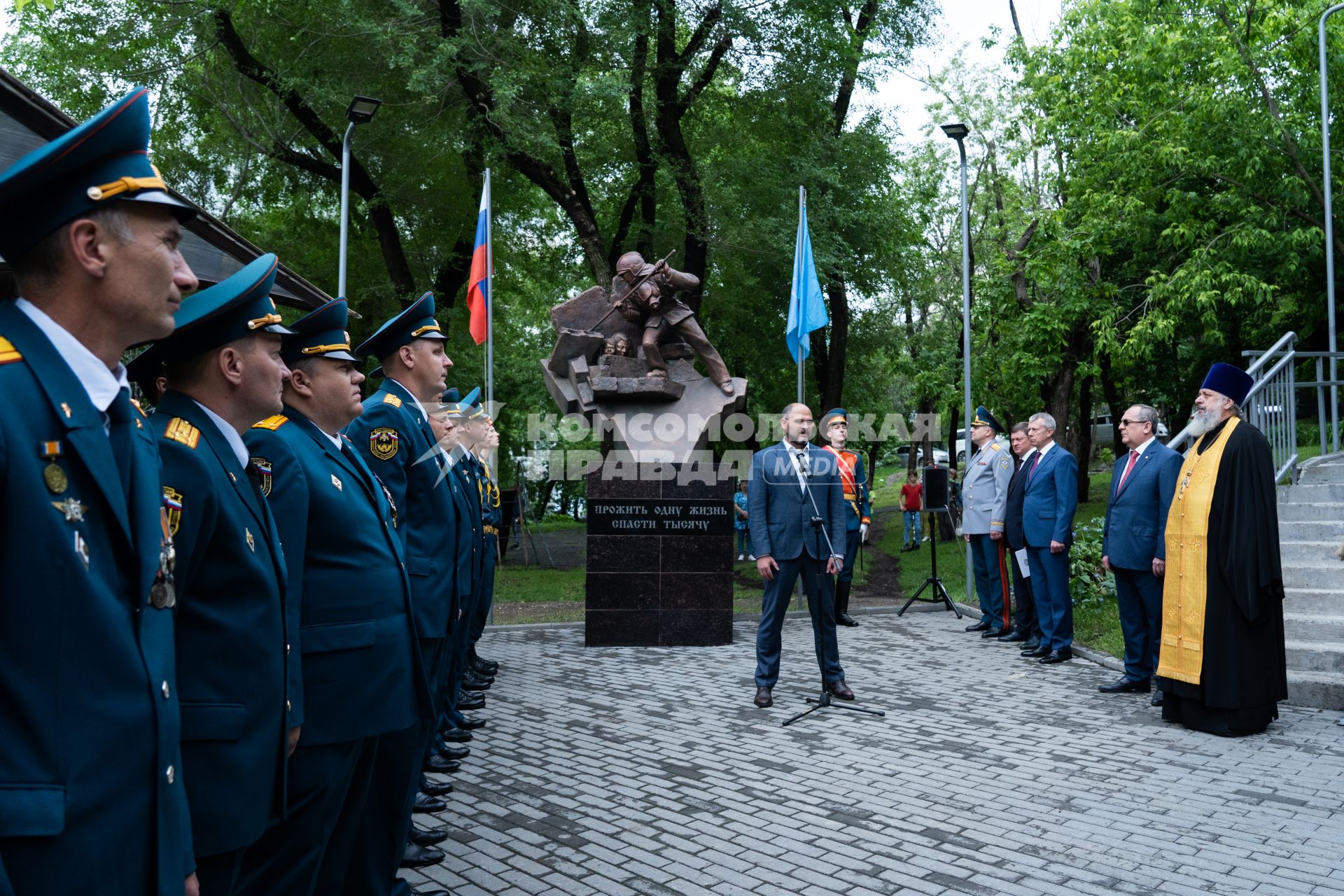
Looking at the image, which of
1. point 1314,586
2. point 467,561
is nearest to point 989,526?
point 1314,586

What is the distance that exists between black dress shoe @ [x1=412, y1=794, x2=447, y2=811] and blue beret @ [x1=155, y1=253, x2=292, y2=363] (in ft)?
10.5

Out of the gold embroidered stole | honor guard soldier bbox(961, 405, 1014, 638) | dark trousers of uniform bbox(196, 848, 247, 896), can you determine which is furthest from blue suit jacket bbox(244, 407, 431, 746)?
honor guard soldier bbox(961, 405, 1014, 638)

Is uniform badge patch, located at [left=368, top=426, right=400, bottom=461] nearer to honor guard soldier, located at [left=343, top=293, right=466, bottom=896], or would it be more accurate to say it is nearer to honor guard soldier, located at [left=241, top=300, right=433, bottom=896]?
honor guard soldier, located at [left=343, top=293, right=466, bottom=896]

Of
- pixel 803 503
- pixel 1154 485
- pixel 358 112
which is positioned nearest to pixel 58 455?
pixel 803 503

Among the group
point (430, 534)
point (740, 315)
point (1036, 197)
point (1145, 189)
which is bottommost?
point (430, 534)

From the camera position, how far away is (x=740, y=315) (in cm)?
2130

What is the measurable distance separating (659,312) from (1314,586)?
21.9 ft

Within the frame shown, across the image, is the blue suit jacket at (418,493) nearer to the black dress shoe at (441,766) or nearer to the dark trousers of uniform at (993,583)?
the black dress shoe at (441,766)

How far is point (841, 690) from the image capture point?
746cm

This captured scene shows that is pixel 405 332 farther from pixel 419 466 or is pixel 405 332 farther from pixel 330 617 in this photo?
Answer: pixel 330 617

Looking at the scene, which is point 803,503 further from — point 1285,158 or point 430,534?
point 1285,158

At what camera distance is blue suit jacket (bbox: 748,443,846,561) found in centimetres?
737

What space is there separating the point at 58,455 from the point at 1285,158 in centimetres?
2027

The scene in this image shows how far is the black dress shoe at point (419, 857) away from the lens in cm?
432
